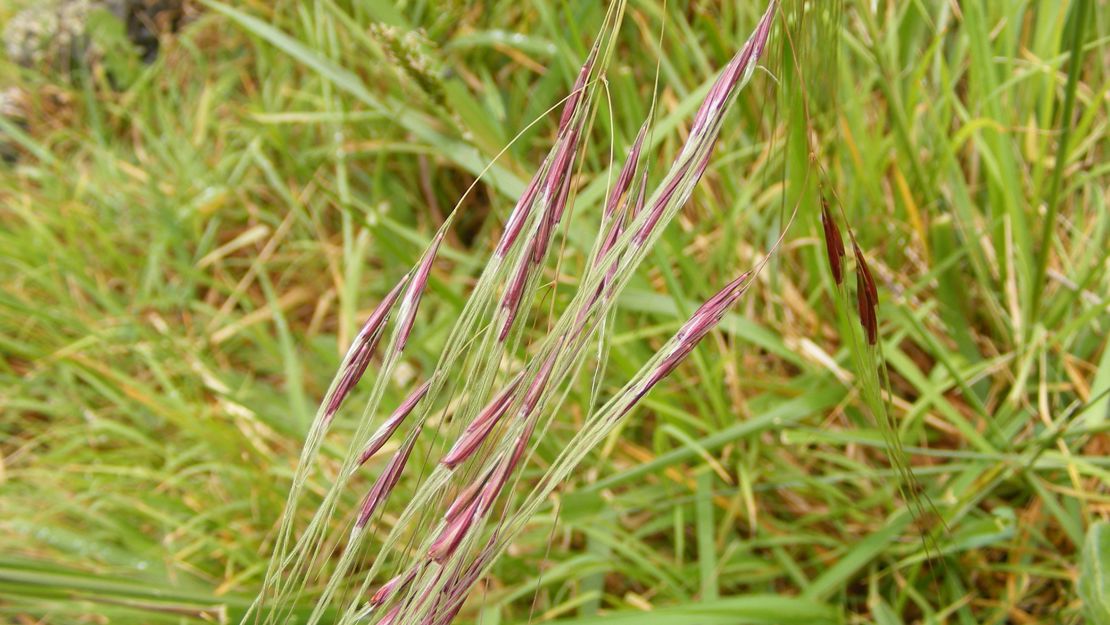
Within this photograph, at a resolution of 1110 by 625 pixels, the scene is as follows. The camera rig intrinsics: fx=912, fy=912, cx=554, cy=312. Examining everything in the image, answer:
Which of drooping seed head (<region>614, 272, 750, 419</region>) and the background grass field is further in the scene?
the background grass field

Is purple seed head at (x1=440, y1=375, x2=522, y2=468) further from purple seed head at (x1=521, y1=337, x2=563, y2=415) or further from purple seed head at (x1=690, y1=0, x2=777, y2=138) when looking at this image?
purple seed head at (x1=690, y1=0, x2=777, y2=138)

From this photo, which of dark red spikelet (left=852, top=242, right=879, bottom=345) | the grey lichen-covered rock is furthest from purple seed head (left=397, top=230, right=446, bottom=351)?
the grey lichen-covered rock

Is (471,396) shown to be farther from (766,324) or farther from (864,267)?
(766,324)

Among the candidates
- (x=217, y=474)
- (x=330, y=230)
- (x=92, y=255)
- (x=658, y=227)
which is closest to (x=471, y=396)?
(x=658, y=227)

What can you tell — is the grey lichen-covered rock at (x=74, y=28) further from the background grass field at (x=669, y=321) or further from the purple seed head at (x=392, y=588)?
the purple seed head at (x=392, y=588)

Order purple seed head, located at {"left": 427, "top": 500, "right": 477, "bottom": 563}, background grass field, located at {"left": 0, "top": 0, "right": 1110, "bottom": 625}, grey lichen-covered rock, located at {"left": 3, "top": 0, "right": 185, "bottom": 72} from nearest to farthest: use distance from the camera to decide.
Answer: purple seed head, located at {"left": 427, "top": 500, "right": 477, "bottom": 563} → background grass field, located at {"left": 0, "top": 0, "right": 1110, "bottom": 625} → grey lichen-covered rock, located at {"left": 3, "top": 0, "right": 185, "bottom": 72}

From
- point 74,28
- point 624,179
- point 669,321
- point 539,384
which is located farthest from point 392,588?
point 74,28
